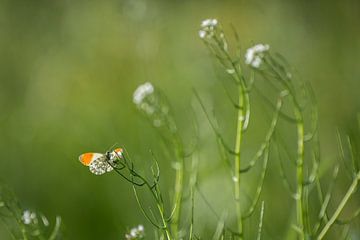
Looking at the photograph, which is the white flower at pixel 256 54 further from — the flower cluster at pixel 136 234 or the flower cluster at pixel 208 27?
the flower cluster at pixel 136 234

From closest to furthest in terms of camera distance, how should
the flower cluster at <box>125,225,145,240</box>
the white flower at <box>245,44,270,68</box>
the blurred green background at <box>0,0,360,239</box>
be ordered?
the flower cluster at <box>125,225,145,240</box> → the white flower at <box>245,44,270,68</box> → the blurred green background at <box>0,0,360,239</box>

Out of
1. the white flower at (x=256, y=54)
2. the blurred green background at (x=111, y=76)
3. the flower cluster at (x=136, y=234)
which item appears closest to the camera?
the flower cluster at (x=136, y=234)

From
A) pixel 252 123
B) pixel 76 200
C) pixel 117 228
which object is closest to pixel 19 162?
pixel 76 200

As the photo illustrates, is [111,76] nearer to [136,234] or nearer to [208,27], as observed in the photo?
[208,27]

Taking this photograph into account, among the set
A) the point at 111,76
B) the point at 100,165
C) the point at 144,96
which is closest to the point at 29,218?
the point at 100,165

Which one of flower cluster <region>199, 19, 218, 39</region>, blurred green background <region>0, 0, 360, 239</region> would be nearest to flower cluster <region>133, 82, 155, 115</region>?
flower cluster <region>199, 19, 218, 39</region>

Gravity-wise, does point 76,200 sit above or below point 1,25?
below

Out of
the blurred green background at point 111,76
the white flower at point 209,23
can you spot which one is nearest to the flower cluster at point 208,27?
the white flower at point 209,23

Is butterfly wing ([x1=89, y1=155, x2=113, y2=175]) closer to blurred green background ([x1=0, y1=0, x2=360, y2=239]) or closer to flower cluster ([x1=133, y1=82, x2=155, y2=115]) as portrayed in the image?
flower cluster ([x1=133, y1=82, x2=155, y2=115])

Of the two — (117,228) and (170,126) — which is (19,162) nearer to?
(117,228)
